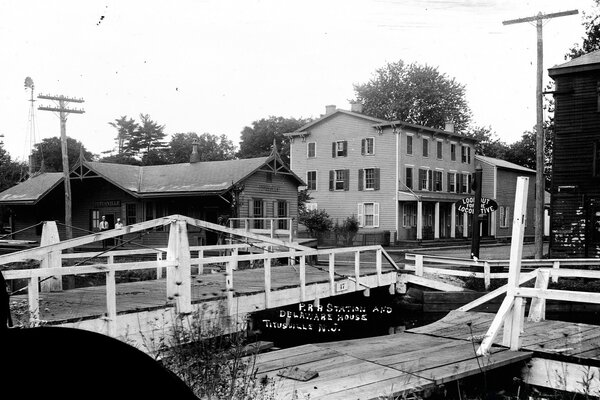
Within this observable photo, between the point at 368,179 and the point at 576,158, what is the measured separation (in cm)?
1720

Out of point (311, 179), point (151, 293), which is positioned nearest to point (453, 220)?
point (311, 179)

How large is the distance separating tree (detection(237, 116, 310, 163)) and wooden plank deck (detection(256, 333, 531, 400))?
59.2 metres

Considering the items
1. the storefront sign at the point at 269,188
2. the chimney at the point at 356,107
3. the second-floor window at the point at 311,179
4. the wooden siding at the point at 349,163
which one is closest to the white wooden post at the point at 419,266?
the storefront sign at the point at 269,188

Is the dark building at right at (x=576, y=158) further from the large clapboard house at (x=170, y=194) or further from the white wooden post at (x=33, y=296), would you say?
the white wooden post at (x=33, y=296)

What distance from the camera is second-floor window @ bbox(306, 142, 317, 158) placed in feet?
147

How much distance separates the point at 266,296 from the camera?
1217 centimetres

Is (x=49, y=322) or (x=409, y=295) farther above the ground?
(x=49, y=322)

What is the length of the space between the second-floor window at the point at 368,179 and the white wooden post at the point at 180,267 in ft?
106

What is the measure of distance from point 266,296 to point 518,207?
643 centimetres

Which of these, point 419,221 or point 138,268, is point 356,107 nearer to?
point 419,221

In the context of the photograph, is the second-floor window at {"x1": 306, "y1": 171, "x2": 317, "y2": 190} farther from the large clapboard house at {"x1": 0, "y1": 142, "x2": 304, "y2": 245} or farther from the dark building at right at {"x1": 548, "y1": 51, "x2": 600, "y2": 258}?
the dark building at right at {"x1": 548, "y1": 51, "x2": 600, "y2": 258}

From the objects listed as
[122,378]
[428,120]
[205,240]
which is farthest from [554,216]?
[428,120]

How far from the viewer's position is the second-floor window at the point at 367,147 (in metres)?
41.9

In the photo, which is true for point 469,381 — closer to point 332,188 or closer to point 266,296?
point 266,296
